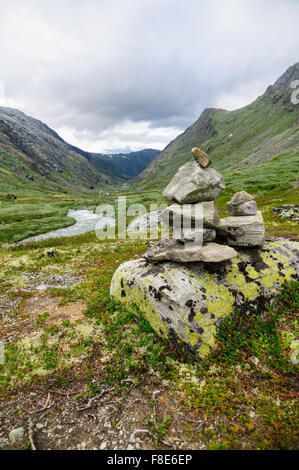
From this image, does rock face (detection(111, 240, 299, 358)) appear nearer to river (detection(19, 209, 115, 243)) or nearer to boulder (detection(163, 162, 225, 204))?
boulder (detection(163, 162, 225, 204))

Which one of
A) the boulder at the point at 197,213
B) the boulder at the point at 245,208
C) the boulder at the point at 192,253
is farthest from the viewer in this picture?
the boulder at the point at 245,208

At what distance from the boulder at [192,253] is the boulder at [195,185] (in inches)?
95.0

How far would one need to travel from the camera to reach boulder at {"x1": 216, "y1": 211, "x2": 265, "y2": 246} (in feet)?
37.1

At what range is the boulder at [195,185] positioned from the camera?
1082 centimetres

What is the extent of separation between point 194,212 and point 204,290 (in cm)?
383

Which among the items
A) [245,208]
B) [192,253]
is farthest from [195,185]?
[245,208]

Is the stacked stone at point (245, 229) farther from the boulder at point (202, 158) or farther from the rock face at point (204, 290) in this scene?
the boulder at point (202, 158)

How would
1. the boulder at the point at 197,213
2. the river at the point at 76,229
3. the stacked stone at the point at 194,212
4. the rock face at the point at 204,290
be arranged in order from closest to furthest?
the rock face at the point at 204,290
the stacked stone at the point at 194,212
the boulder at the point at 197,213
the river at the point at 76,229

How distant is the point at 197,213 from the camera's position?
35.7 ft

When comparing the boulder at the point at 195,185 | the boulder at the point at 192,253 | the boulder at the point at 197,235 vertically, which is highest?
the boulder at the point at 195,185

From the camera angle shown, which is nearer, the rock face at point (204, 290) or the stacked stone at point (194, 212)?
the rock face at point (204, 290)

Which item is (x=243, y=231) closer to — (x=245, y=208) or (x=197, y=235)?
(x=245, y=208)

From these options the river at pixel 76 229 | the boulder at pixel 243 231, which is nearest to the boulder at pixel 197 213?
the boulder at pixel 243 231

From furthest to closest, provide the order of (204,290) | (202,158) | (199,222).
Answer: (202,158) → (199,222) → (204,290)
